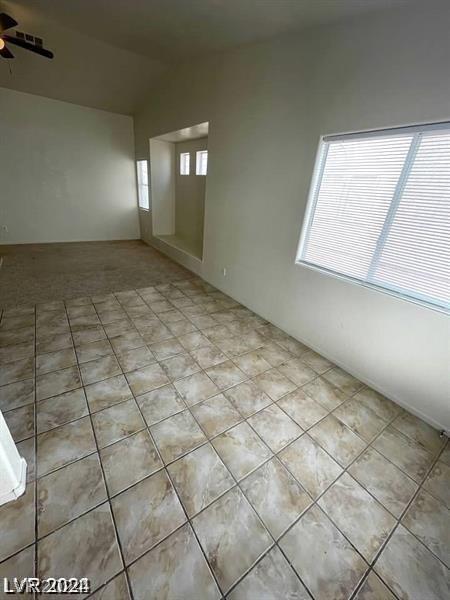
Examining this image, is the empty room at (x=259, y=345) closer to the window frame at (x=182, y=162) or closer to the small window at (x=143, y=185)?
the window frame at (x=182, y=162)

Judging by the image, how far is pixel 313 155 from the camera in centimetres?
234

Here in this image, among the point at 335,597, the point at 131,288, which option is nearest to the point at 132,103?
the point at 131,288

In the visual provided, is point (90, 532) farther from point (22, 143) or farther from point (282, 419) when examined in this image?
point (22, 143)

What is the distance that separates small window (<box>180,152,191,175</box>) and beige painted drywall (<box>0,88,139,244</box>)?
1598 mm

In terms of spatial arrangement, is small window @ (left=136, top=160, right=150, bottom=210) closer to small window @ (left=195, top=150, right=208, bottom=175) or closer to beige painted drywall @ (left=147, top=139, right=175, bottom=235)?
beige painted drywall @ (left=147, top=139, right=175, bottom=235)

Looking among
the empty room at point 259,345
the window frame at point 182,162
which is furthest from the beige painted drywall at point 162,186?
the empty room at point 259,345

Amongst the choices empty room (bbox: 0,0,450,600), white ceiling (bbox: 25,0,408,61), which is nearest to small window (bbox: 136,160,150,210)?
empty room (bbox: 0,0,450,600)

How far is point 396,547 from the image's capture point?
4.04 ft

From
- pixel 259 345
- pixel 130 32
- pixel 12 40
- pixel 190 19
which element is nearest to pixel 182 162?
pixel 130 32

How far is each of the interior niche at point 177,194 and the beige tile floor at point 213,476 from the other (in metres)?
3.13

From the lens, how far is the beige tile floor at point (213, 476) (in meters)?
1.09

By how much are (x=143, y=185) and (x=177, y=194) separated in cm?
108

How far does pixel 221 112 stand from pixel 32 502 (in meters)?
4.22

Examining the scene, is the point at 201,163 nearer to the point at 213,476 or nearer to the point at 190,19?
the point at 190,19
